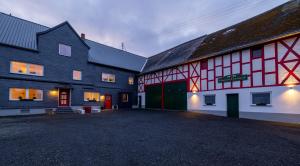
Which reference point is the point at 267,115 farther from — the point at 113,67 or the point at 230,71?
the point at 113,67

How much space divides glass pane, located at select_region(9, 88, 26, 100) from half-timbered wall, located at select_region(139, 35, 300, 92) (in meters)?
17.9

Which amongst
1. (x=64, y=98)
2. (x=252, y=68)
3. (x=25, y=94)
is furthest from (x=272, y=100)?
(x=25, y=94)

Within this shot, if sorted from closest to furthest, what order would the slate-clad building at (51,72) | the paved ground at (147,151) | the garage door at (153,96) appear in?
the paved ground at (147,151)
the slate-clad building at (51,72)
the garage door at (153,96)

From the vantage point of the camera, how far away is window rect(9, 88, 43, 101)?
15.5m

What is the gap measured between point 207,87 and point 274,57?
6329 millimetres

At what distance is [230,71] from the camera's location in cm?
1498

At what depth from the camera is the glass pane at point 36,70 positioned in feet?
55.4

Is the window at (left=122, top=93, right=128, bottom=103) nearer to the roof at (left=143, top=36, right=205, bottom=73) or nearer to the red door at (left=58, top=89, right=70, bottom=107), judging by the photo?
the roof at (left=143, top=36, right=205, bottom=73)

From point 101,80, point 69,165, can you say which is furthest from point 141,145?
point 101,80

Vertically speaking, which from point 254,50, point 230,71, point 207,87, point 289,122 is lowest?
point 289,122

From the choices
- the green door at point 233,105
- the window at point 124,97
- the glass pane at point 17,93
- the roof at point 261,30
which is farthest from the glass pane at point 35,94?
the green door at point 233,105

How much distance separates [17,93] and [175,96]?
17.7m

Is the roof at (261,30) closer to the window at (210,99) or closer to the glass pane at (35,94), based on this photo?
the window at (210,99)

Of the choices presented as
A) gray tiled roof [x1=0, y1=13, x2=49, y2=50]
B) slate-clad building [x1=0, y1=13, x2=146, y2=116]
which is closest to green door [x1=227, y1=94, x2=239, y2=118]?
slate-clad building [x1=0, y1=13, x2=146, y2=116]
